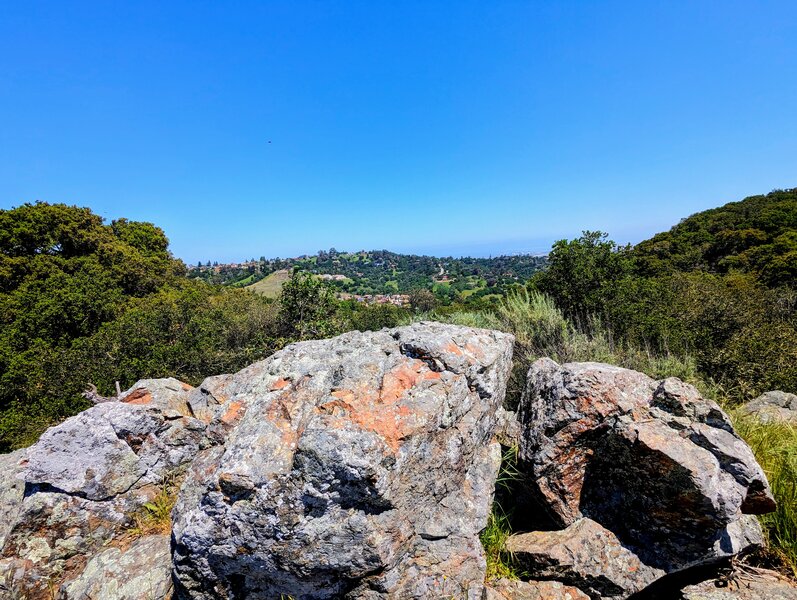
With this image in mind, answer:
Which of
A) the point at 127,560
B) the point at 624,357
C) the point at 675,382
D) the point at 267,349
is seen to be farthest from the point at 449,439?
the point at 267,349

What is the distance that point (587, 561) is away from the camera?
3.38 meters

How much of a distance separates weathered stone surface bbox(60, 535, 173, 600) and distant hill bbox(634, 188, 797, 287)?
2892 centimetres

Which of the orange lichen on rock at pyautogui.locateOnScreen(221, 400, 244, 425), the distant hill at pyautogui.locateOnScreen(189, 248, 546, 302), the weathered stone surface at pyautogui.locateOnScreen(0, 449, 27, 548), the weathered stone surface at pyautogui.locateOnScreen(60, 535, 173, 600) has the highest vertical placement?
the distant hill at pyautogui.locateOnScreen(189, 248, 546, 302)

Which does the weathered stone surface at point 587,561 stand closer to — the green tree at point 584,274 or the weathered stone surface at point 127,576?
the weathered stone surface at point 127,576

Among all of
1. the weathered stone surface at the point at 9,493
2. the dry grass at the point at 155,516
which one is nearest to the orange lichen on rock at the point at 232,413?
the dry grass at the point at 155,516

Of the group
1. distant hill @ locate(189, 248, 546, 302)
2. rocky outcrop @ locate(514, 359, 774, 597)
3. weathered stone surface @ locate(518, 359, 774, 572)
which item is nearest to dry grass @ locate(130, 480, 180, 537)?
rocky outcrop @ locate(514, 359, 774, 597)

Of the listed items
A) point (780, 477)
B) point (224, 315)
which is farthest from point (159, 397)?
point (224, 315)

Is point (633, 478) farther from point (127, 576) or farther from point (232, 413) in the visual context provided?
point (127, 576)

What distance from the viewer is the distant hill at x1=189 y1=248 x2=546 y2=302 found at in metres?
78.6

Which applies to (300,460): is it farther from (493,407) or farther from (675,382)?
(675,382)

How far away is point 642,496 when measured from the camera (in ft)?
11.2

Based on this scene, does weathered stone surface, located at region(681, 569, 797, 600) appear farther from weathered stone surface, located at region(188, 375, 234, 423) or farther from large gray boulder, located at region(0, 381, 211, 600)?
weathered stone surface, located at region(188, 375, 234, 423)

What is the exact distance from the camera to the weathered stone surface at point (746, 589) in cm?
316

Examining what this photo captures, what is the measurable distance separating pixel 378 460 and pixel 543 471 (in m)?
2.06
